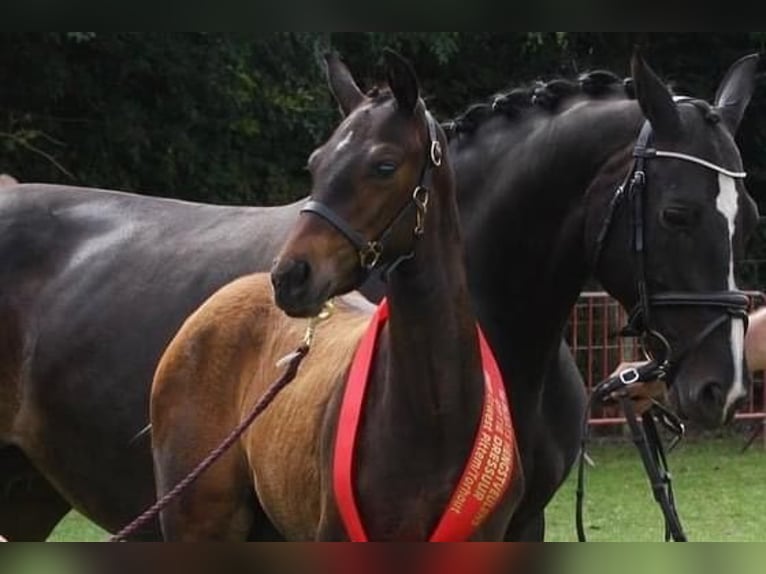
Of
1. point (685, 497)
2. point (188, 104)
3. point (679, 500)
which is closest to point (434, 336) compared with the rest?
point (679, 500)

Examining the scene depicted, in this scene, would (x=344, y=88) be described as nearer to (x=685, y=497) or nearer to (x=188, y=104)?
(x=685, y=497)

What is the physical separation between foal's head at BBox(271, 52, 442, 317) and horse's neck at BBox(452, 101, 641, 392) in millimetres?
763

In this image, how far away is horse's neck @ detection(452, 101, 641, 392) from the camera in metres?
3.75

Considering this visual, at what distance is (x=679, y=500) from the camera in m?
9.94

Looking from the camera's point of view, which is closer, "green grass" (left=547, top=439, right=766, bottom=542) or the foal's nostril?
the foal's nostril

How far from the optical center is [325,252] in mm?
2904

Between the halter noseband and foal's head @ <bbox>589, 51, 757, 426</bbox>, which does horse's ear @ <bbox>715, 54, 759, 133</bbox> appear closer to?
foal's head @ <bbox>589, 51, 757, 426</bbox>

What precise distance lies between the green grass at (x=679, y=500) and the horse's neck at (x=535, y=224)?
4.47 m

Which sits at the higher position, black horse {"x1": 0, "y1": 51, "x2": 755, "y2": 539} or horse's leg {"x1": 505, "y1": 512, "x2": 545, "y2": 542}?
black horse {"x1": 0, "y1": 51, "x2": 755, "y2": 539}

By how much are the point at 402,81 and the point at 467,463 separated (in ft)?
2.62

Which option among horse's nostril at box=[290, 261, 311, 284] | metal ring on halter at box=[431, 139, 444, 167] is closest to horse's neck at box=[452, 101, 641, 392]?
metal ring on halter at box=[431, 139, 444, 167]

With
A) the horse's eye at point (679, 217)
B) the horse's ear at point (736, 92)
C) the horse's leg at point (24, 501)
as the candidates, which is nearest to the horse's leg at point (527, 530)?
the horse's eye at point (679, 217)

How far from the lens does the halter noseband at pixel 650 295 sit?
132 inches

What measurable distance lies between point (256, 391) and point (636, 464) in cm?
855
